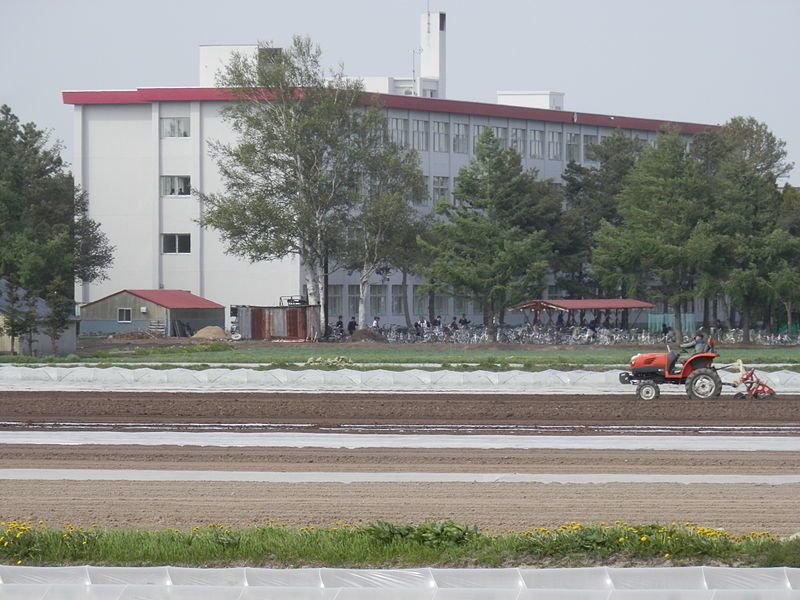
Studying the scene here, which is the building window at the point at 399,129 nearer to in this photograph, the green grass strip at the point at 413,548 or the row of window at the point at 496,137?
the row of window at the point at 496,137

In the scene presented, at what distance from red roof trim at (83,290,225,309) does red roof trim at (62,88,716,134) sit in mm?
12466

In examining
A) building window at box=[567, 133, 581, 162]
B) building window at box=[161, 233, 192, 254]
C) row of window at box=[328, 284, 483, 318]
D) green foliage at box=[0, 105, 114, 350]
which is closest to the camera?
green foliage at box=[0, 105, 114, 350]

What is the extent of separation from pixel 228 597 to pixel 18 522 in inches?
173

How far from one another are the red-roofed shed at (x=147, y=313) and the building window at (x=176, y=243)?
493 centimetres

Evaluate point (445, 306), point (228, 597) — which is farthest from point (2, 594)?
point (445, 306)

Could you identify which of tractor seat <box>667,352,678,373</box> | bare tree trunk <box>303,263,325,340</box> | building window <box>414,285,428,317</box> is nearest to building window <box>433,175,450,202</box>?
building window <box>414,285,428,317</box>

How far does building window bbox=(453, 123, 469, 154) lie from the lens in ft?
311

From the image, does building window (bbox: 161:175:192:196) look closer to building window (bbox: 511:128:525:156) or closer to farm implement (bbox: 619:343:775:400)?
building window (bbox: 511:128:525:156)

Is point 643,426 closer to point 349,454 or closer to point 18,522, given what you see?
point 349,454

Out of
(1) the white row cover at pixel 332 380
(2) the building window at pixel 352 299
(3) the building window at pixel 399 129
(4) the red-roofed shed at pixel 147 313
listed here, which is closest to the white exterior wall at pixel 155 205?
(4) the red-roofed shed at pixel 147 313

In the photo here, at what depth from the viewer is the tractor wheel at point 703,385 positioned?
30.1m

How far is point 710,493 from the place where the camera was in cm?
1728

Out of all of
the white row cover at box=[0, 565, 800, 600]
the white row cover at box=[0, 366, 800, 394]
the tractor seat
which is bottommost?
the white row cover at box=[0, 565, 800, 600]

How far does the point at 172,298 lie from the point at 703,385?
52.9m
